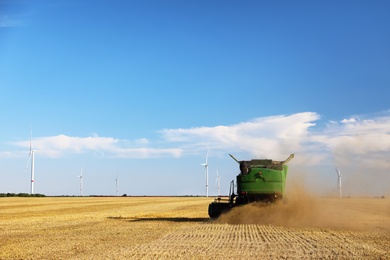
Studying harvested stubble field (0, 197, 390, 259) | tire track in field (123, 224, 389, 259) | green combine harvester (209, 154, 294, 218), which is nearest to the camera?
tire track in field (123, 224, 389, 259)

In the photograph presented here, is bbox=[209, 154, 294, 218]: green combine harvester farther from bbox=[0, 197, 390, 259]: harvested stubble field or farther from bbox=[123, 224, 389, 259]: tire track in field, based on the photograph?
bbox=[123, 224, 389, 259]: tire track in field

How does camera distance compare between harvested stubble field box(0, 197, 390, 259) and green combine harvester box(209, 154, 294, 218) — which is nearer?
harvested stubble field box(0, 197, 390, 259)

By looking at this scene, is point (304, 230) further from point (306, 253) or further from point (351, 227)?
point (306, 253)

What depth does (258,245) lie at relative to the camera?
18.3 m

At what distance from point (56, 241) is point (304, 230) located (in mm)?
11134

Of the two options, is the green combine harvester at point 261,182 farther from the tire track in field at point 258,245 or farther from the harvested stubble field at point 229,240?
the tire track in field at point 258,245

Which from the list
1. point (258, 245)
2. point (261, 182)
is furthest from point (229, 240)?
point (261, 182)

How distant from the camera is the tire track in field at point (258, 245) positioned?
52.5 ft

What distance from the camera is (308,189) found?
104 feet

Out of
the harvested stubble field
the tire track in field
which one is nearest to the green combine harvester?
the harvested stubble field

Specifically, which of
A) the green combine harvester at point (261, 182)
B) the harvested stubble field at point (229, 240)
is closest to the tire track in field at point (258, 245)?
the harvested stubble field at point (229, 240)

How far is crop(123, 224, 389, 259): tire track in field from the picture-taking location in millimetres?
16000

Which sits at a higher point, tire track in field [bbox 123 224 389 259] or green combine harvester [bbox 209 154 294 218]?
green combine harvester [bbox 209 154 294 218]

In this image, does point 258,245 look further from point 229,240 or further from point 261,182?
point 261,182
